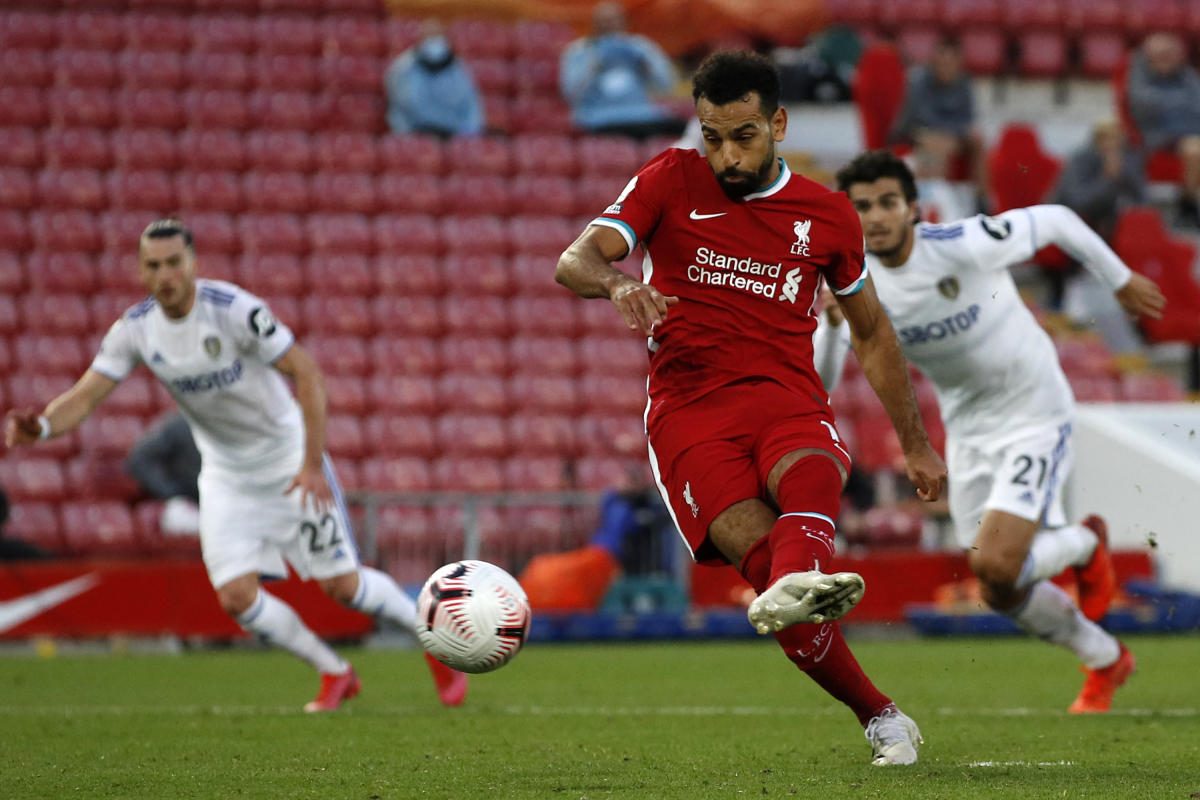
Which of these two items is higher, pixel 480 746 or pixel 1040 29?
pixel 1040 29

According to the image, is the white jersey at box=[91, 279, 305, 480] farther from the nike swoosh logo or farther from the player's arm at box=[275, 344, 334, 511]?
the nike swoosh logo

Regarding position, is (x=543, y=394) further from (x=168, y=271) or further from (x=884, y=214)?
(x=884, y=214)

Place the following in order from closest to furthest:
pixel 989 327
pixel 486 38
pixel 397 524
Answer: pixel 989 327, pixel 397 524, pixel 486 38

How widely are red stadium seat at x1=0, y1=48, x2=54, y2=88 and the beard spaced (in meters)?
14.5

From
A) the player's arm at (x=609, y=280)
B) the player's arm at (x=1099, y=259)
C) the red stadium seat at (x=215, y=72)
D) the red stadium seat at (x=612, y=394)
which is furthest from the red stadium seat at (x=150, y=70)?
the player's arm at (x=609, y=280)

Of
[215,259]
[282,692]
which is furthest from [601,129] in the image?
[282,692]

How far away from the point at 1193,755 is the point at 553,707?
3.42 meters

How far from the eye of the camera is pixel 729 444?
5.38 m

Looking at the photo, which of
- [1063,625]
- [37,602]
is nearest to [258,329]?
[1063,625]

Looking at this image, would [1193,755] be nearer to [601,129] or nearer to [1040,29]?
[601,129]

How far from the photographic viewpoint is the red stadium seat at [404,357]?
16.4 metres

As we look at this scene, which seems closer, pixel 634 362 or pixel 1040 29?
pixel 634 362

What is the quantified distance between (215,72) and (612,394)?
603cm

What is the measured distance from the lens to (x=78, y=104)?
17953 millimetres
